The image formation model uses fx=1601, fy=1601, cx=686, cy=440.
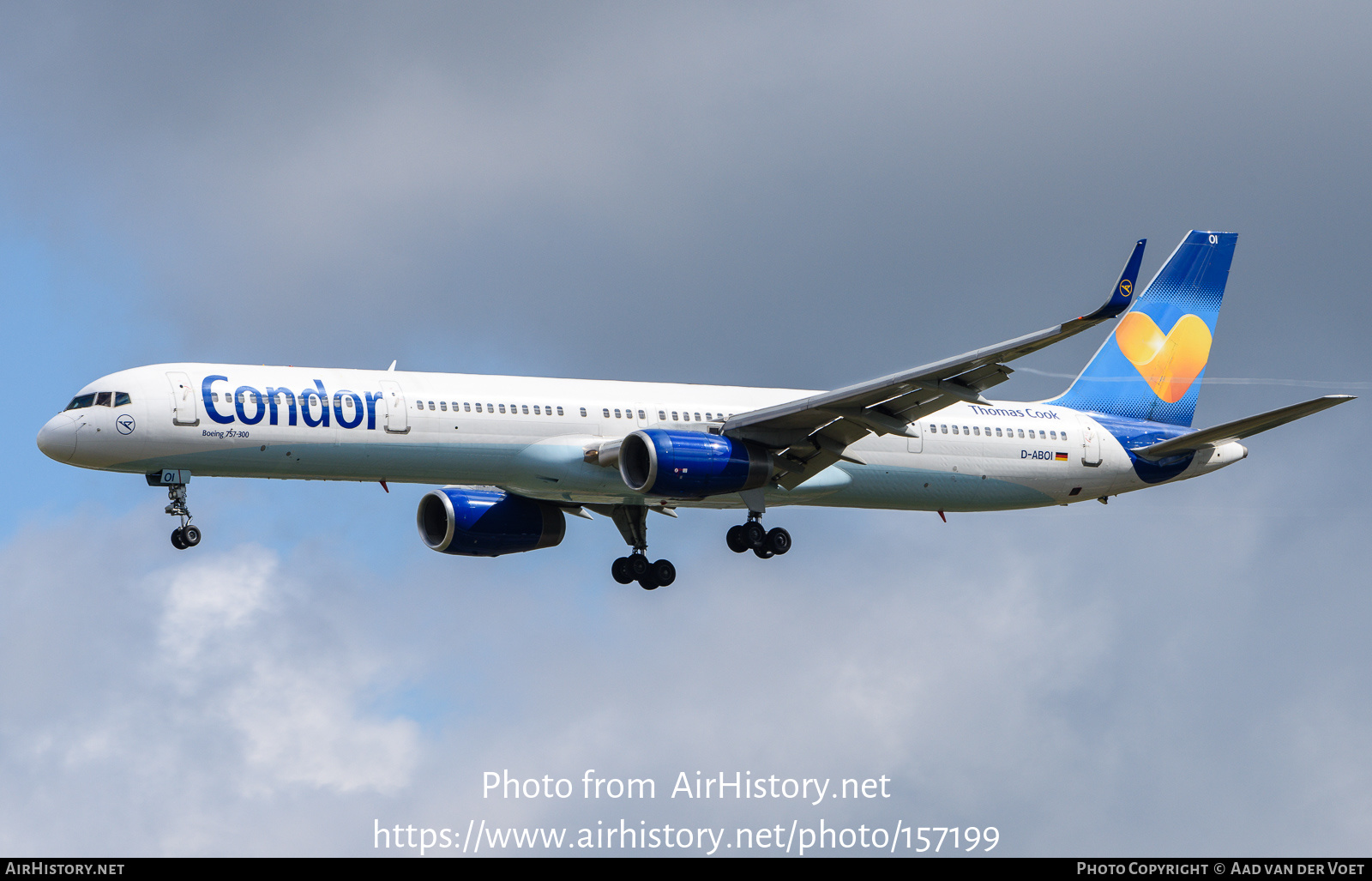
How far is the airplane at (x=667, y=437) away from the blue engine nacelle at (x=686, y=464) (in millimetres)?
59

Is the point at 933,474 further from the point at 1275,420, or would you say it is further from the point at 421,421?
the point at 421,421

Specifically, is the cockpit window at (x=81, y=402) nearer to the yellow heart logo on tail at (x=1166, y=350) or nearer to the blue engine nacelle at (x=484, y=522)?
the blue engine nacelle at (x=484, y=522)

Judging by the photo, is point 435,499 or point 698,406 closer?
point 698,406

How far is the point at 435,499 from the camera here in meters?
48.6

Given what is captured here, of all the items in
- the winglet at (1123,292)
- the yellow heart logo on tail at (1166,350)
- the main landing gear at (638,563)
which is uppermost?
the yellow heart logo on tail at (1166,350)

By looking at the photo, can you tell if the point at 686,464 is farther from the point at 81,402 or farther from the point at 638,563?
the point at 81,402

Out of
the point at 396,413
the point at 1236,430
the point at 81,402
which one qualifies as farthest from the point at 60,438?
the point at 1236,430

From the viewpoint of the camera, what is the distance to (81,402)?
39281 millimetres

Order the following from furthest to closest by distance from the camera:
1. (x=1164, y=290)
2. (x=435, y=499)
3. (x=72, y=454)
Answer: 1. (x=1164, y=290)
2. (x=435, y=499)
3. (x=72, y=454)

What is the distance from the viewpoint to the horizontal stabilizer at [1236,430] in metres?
39.6

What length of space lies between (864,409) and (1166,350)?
50.1ft

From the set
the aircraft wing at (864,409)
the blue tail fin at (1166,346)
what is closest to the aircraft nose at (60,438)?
the aircraft wing at (864,409)

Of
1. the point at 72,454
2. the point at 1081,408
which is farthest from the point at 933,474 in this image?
the point at 72,454

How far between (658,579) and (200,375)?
53.0 ft
